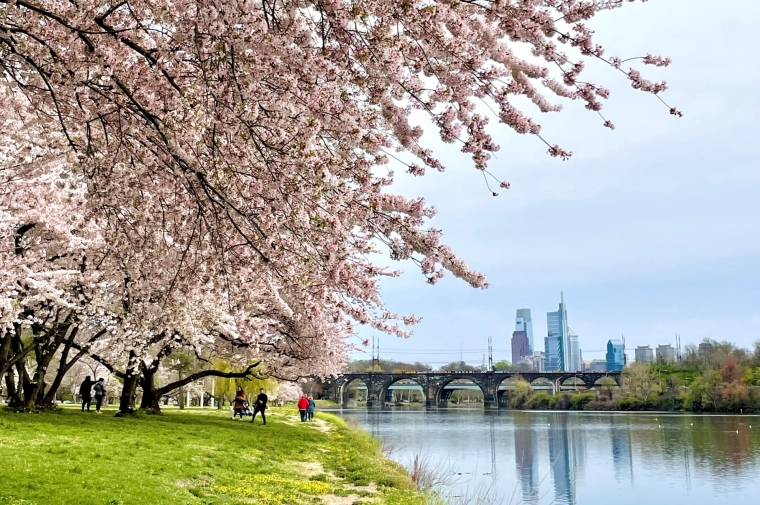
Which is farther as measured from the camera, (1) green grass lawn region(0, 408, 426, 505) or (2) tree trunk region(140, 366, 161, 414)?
(2) tree trunk region(140, 366, 161, 414)

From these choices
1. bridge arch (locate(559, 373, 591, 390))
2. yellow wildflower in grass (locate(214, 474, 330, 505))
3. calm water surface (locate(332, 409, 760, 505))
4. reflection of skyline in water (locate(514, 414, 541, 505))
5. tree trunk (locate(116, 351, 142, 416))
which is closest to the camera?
yellow wildflower in grass (locate(214, 474, 330, 505))

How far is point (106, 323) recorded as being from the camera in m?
16.9

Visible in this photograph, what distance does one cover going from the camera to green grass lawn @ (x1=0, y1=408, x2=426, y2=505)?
7.57 metres

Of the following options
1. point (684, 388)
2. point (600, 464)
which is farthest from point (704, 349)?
point (600, 464)

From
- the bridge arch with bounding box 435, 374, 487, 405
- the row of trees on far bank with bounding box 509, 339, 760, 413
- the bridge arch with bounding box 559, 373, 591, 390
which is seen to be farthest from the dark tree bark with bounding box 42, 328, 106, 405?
the bridge arch with bounding box 435, 374, 487, 405

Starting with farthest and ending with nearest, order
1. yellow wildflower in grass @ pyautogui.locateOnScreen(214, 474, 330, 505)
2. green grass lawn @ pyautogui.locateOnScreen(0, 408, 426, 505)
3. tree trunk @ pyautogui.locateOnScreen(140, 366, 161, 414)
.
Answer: tree trunk @ pyautogui.locateOnScreen(140, 366, 161, 414) → yellow wildflower in grass @ pyautogui.locateOnScreen(214, 474, 330, 505) → green grass lawn @ pyautogui.locateOnScreen(0, 408, 426, 505)

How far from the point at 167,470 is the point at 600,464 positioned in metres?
18.2

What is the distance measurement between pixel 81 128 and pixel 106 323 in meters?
12.9

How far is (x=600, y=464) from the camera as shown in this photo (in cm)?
2328

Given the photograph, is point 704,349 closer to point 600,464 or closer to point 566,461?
point 566,461

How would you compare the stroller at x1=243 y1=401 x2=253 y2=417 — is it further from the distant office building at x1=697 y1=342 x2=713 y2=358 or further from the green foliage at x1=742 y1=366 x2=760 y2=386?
the distant office building at x1=697 y1=342 x2=713 y2=358

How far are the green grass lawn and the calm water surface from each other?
4.40 m

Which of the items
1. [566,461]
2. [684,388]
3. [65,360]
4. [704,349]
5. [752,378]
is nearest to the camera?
[65,360]

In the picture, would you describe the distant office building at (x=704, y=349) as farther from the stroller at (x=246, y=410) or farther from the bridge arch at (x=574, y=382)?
the stroller at (x=246, y=410)
